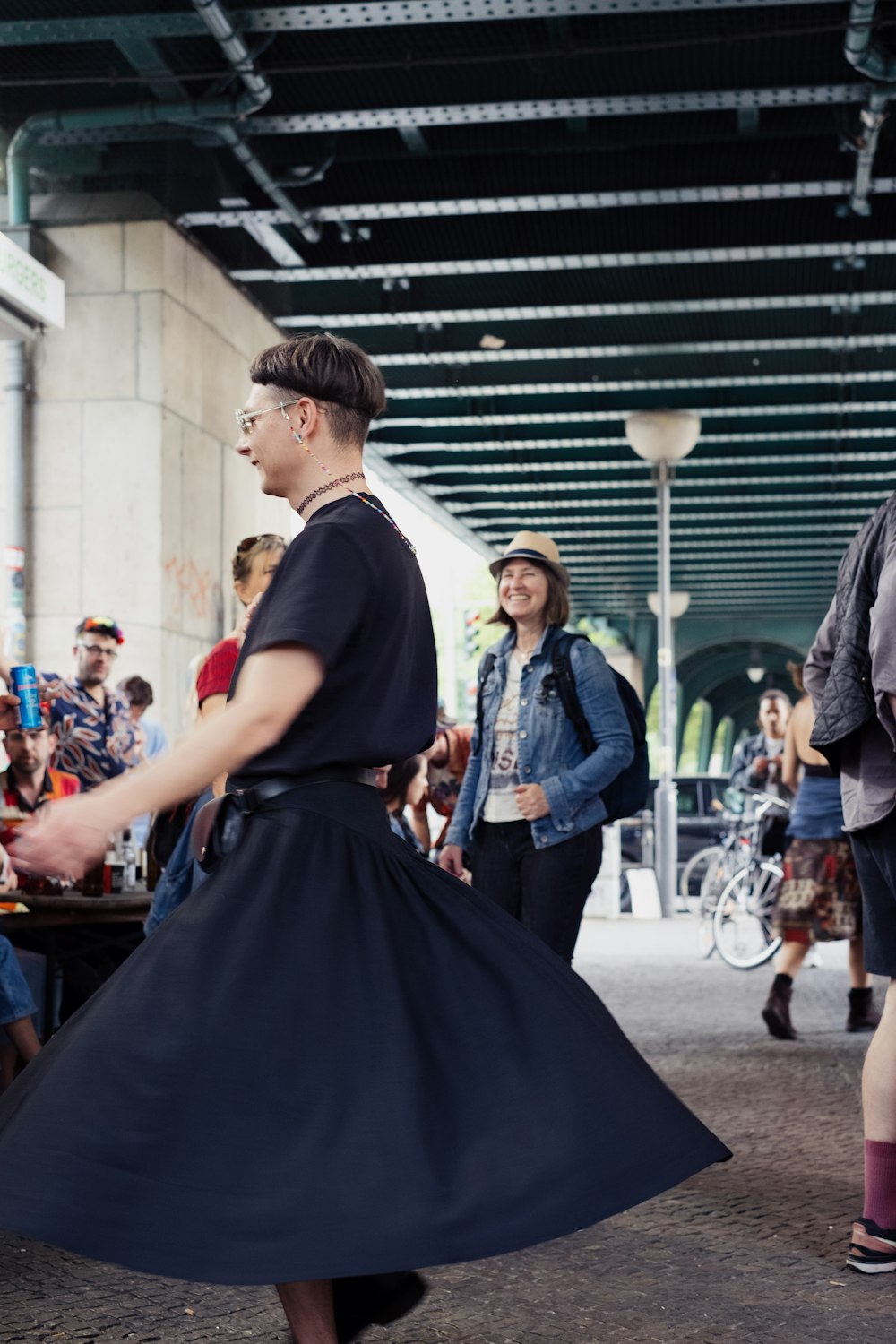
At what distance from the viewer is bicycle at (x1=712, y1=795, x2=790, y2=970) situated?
12.8 metres

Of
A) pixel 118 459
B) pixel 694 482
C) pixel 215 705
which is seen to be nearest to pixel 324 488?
pixel 215 705

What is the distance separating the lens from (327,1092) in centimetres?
242

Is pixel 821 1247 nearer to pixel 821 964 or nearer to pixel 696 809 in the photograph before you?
pixel 821 964

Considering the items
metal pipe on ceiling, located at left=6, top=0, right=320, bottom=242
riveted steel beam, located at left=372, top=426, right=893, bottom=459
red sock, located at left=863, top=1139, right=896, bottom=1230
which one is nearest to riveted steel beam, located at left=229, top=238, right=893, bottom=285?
metal pipe on ceiling, located at left=6, top=0, right=320, bottom=242

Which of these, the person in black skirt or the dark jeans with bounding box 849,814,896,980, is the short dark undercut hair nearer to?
the person in black skirt

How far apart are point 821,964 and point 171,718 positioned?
5658 mm

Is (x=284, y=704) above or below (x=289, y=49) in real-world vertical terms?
below

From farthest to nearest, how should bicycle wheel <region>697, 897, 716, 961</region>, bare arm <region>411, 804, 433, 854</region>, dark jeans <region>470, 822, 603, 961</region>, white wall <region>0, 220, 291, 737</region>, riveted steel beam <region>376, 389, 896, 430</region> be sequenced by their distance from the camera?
riveted steel beam <region>376, 389, 896, 430</region>
bicycle wheel <region>697, 897, 716, 961</region>
white wall <region>0, 220, 291, 737</region>
bare arm <region>411, 804, 433, 854</region>
dark jeans <region>470, 822, 603, 961</region>

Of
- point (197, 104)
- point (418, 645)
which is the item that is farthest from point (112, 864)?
point (197, 104)

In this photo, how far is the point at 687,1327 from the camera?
3719mm

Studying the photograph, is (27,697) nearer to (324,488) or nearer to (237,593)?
(237,593)

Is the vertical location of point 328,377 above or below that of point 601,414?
below

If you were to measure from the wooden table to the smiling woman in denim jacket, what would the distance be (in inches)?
46.0

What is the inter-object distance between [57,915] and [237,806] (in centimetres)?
364
